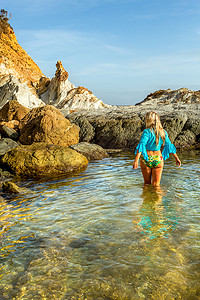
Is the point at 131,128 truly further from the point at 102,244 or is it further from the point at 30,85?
the point at 30,85

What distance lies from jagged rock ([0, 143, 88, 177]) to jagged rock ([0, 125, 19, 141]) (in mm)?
6220

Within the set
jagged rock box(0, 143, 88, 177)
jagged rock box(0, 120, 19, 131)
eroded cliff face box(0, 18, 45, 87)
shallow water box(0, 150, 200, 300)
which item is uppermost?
eroded cliff face box(0, 18, 45, 87)

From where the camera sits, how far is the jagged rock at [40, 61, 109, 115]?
32719 millimetres

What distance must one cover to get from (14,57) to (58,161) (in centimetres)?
3799

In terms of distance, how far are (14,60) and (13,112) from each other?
994 inches

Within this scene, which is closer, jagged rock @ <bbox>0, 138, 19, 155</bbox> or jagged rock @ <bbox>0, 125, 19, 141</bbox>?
jagged rock @ <bbox>0, 138, 19, 155</bbox>

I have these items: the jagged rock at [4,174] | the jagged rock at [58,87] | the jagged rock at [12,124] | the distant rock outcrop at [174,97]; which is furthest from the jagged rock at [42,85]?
the jagged rock at [4,174]

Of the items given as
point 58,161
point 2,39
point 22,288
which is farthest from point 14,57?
point 22,288

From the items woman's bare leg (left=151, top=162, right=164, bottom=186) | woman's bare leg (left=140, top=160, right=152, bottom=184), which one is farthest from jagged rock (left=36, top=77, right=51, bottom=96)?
woman's bare leg (left=151, top=162, right=164, bottom=186)

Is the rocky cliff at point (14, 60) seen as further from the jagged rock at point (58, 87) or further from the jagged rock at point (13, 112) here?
the jagged rock at point (13, 112)

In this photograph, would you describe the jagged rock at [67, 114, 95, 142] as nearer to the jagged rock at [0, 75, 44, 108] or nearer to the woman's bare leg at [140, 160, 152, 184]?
the jagged rock at [0, 75, 44, 108]

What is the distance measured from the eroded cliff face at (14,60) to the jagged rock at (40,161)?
2928 cm

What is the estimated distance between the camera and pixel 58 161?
431 inches

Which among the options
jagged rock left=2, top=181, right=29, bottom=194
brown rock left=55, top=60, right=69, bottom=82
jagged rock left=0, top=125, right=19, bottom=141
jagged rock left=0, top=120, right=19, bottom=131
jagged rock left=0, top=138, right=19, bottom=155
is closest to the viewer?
jagged rock left=2, top=181, right=29, bottom=194
